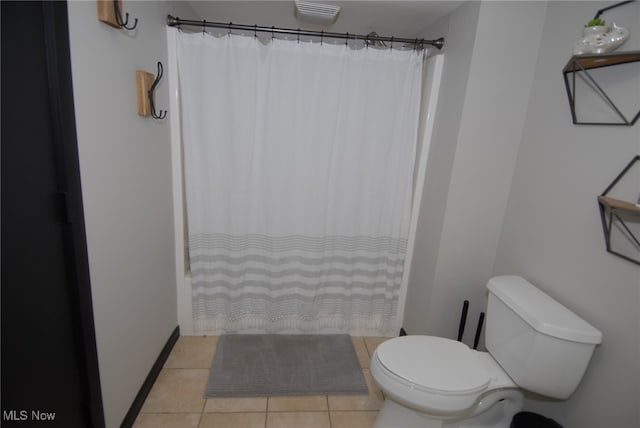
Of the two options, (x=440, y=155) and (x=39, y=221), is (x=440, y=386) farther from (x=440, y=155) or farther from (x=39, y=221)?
(x=39, y=221)

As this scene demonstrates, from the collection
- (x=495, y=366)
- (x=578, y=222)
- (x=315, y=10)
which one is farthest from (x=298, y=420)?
(x=315, y=10)

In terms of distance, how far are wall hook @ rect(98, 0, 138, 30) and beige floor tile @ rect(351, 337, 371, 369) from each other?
207cm

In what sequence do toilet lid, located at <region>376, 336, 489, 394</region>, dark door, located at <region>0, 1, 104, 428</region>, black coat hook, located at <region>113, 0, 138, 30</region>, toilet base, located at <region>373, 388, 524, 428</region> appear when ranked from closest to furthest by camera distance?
1. dark door, located at <region>0, 1, 104, 428</region>
2. black coat hook, located at <region>113, 0, 138, 30</region>
3. toilet lid, located at <region>376, 336, 489, 394</region>
4. toilet base, located at <region>373, 388, 524, 428</region>

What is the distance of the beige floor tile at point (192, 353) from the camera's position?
1886 millimetres

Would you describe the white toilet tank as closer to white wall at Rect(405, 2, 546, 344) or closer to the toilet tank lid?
the toilet tank lid

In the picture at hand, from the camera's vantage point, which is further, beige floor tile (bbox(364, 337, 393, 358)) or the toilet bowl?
beige floor tile (bbox(364, 337, 393, 358))

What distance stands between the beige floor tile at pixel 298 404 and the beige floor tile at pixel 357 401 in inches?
1.9

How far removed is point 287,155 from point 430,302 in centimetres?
119

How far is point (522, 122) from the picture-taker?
1633 mm

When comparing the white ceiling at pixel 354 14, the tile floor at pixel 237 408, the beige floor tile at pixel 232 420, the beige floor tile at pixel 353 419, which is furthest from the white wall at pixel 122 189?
the beige floor tile at pixel 353 419

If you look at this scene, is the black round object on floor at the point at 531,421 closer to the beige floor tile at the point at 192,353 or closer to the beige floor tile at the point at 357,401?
the beige floor tile at the point at 357,401

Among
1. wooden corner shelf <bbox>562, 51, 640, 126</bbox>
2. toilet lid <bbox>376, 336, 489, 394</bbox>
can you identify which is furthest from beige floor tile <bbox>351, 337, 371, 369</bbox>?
wooden corner shelf <bbox>562, 51, 640, 126</bbox>

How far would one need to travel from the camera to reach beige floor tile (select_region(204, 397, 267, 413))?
1610 mm

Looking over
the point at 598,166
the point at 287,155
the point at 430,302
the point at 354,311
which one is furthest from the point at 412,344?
the point at 287,155
